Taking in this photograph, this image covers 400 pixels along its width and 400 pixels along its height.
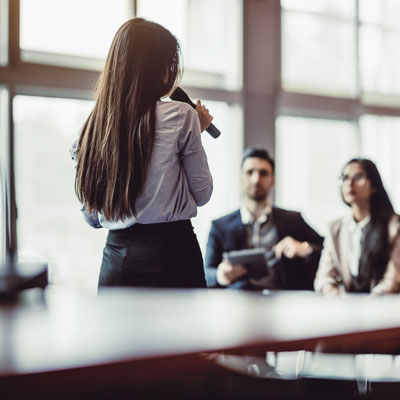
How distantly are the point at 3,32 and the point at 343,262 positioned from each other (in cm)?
261

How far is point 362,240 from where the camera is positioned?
3055 millimetres

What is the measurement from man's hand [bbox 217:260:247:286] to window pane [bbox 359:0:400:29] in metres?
3.61

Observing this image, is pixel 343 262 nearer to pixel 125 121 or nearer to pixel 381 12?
pixel 125 121

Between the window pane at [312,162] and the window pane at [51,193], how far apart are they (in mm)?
1715

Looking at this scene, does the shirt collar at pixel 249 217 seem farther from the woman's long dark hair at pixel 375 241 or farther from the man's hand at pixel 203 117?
the man's hand at pixel 203 117

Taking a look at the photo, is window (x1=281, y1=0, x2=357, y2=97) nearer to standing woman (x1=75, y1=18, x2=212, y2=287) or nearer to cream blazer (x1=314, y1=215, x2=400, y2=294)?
cream blazer (x1=314, y1=215, x2=400, y2=294)

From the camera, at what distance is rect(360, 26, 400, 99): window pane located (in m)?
5.52

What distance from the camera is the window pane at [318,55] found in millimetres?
5105

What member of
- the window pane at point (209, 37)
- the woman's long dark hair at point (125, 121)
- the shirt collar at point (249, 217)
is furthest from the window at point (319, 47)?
the woman's long dark hair at point (125, 121)

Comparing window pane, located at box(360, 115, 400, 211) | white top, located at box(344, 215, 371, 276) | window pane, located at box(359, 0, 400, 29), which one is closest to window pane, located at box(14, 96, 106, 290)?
white top, located at box(344, 215, 371, 276)

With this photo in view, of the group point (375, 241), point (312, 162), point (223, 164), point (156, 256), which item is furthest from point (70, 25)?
point (156, 256)

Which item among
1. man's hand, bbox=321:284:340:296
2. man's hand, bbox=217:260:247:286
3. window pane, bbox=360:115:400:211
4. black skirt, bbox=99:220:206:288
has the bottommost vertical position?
man's hand, bbox=321:284:340:296

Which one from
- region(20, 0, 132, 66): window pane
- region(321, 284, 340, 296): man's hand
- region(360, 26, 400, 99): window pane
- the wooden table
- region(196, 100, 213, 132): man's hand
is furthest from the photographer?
region(360, 26, 400, 99): window pane

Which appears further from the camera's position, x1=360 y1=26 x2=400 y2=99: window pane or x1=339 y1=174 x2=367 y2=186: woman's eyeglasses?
x1=360 y1=26 x2=400 y2=99: window pane
